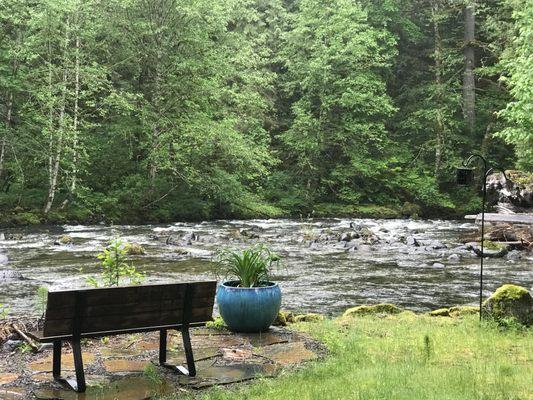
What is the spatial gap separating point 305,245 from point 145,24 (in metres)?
14.6

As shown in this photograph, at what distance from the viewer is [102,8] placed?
28312 millimetres

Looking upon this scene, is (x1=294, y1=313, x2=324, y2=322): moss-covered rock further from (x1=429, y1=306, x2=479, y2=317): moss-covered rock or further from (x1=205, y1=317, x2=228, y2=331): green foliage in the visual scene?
(x1=429, y1=306, x2=479, y2=317): moss-covered rock

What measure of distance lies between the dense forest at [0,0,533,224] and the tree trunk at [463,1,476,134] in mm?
88

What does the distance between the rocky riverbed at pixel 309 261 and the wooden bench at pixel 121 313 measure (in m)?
4.42

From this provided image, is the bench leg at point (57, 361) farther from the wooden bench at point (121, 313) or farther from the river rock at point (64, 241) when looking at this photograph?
the river rock at point (64, 241)

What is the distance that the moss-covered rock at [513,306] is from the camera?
24.5ft

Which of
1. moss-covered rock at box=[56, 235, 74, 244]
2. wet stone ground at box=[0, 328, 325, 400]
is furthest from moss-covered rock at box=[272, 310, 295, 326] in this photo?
moss-covered rock at box=[56, 235, 74, 244]

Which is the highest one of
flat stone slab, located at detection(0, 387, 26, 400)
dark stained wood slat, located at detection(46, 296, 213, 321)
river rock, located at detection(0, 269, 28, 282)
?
dark stained wood slat, located at detection(46, 296, 213, 321)

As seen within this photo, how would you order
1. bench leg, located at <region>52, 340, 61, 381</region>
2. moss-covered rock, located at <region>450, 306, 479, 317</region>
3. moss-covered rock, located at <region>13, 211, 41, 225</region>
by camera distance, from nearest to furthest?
bench leg, located at <region>52, 340, 61, 381</region>, moss-covered rock, located at <region>450, 306, 479, 317</region>, moss-covered rock, located at <region>13, 211, 41, 225</region>

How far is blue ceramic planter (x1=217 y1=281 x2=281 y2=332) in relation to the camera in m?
6.61

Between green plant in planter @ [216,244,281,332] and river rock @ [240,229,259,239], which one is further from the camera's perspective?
river rock @ [240,229,259,239]

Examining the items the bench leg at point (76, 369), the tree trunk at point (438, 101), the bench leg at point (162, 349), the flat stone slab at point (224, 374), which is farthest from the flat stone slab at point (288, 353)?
the tree trunk at point (438, 101)

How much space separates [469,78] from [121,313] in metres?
33.8

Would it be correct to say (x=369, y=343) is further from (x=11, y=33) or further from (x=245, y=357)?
(x=11, y=33)
